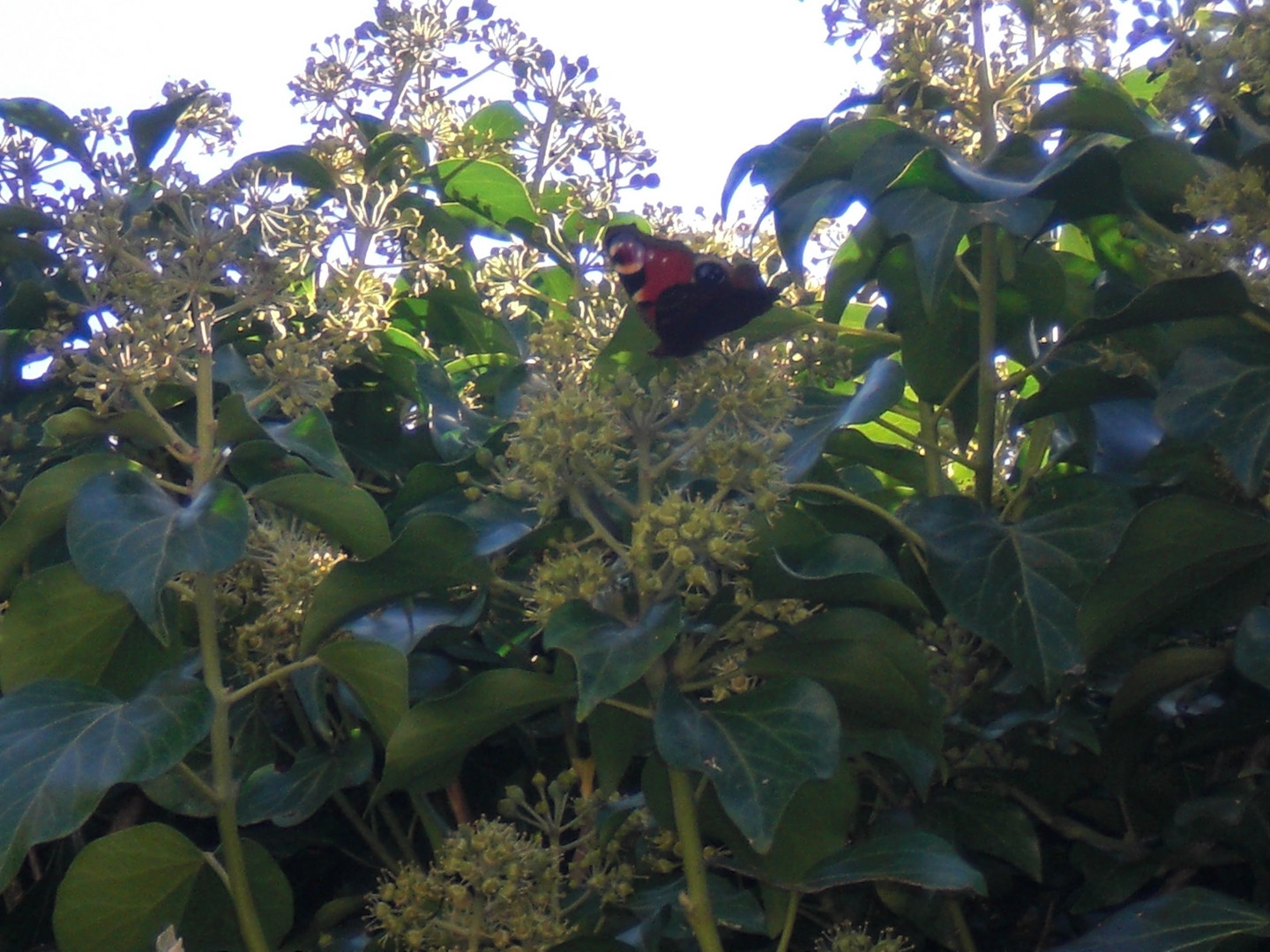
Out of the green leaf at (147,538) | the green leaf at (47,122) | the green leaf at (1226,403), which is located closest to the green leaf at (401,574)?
the green leaf at (147,538)

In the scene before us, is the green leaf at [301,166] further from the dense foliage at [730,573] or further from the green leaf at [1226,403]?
the green leaf at [1226,403]

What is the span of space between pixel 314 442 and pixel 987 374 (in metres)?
0.75

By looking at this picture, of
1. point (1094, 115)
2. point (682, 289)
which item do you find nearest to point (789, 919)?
point (682, 289)

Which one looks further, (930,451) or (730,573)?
(930,451)

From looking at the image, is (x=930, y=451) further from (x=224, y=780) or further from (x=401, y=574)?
(x=224, y=780)

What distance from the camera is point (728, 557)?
1152 mm

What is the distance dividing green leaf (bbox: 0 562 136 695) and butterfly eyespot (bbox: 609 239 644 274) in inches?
24.0

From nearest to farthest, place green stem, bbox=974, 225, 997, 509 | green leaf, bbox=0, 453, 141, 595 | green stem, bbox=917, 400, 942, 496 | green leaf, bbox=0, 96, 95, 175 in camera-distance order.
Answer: green leaf, bbox=0, 453, 141, 595
green stem, bbox=974, 225, 997, 509
green stem, bbox=917, 400, 942, 496
green leaf, bbox=0, 96, 95, 175

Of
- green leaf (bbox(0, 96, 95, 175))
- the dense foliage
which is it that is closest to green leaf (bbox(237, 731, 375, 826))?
the dense foliage

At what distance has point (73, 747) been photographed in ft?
3.92

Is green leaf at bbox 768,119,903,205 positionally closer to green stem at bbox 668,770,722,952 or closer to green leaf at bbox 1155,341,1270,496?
green leaf at bbox 1155,341,1270,496

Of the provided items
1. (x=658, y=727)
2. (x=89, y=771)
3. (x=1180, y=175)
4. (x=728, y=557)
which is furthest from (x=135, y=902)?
(x=1180, y=175)

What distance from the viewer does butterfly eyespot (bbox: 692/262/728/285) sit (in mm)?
1405

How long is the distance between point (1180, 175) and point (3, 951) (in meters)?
1.60
